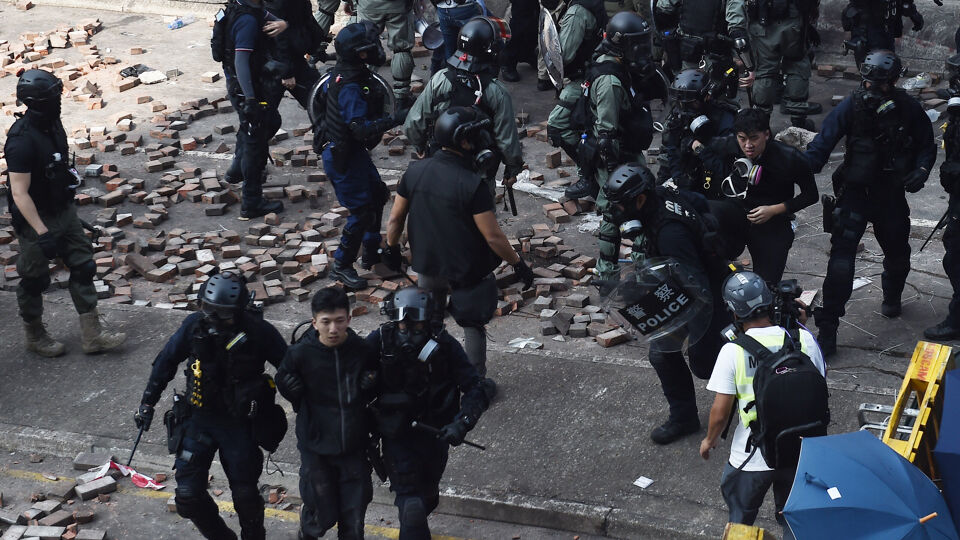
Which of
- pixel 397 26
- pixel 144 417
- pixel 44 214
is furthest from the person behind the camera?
pixel 397 26

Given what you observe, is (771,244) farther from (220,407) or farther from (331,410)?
(220,407)

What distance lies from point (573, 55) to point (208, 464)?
5.55 m

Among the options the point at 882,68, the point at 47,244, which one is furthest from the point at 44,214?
the point at 882,68

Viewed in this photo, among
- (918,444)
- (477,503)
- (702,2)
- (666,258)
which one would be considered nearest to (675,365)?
(666,258)

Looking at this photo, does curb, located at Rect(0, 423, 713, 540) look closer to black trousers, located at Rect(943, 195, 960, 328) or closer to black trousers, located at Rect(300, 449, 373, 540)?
black trousers, located at Rect(300, 449, 373, 540)

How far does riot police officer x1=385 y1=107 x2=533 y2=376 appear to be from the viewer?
7453 millimetres

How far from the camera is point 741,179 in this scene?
7891mm

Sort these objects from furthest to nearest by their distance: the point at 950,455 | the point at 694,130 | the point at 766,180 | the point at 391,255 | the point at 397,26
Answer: the point at 397,26 → the point at 694,130 → the point at 391,255 → the point at 766,180 → the point at 950,455

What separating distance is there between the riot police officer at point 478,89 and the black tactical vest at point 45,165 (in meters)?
2.54

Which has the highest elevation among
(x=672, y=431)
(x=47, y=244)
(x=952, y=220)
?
(x=952, y=220)

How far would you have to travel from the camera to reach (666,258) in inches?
270

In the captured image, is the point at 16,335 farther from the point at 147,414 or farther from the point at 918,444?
the point at 918,444

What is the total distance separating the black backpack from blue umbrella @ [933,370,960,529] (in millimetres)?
579

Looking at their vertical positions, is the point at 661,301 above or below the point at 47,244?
above
